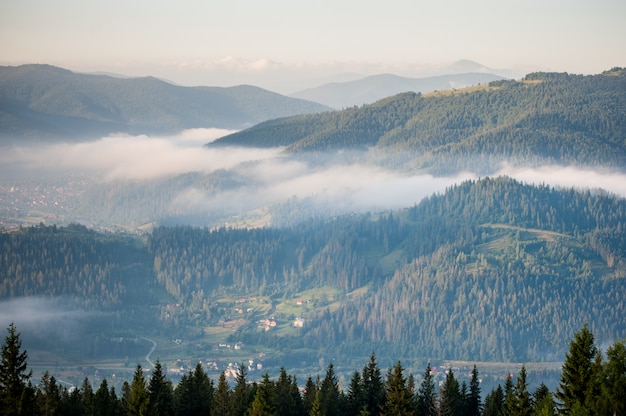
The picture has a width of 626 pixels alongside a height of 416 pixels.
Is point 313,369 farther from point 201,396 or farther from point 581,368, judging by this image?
point 581,368

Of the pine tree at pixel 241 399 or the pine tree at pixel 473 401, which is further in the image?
the pine tree at pixel 473 401

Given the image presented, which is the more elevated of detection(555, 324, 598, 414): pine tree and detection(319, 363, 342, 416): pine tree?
detection(555, 324, 598, 414): pine tree

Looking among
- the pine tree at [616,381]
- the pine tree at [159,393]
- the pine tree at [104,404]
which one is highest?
the pine tree at [616,381]

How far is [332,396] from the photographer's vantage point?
92.4m

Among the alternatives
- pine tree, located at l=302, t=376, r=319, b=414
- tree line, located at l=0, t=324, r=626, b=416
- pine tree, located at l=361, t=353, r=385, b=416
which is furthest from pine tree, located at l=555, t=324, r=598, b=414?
pine tree, located at l=302, t=376, r=319, b=414

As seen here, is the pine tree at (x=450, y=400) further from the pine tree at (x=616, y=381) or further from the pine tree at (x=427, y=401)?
the pine tree at (x=616, y=381)

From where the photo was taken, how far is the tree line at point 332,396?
6675cm

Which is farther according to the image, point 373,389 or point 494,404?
point 373,389

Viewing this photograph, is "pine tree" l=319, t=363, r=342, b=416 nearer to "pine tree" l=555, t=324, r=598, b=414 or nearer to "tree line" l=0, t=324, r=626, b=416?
"tree line" l=0, t=324, r=626, b=416

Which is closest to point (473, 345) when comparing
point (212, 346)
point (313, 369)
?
point (313, 369)

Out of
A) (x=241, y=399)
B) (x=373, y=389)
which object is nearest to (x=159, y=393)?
(x=241, y=399)

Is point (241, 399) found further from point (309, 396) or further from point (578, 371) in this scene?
point (578, 371)

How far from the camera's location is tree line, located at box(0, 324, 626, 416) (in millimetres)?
66750

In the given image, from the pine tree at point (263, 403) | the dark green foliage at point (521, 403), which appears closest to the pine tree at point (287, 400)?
the pine tree at point (263, 403)
